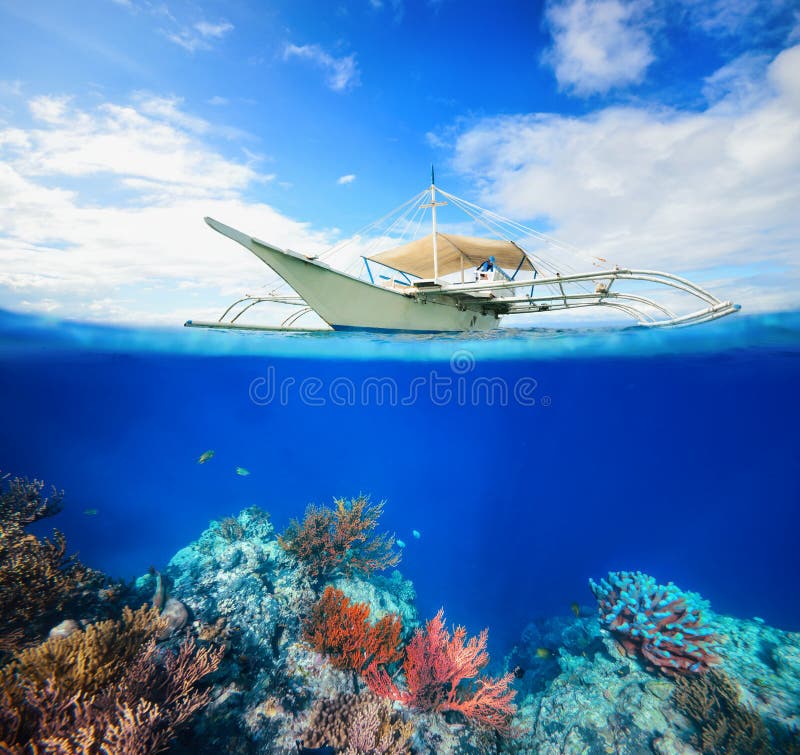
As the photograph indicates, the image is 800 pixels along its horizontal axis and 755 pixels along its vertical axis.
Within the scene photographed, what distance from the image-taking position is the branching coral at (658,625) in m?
5.72

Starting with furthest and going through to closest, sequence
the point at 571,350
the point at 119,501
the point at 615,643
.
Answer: the point at 119,501
the point at 571,350
the point at 615,643

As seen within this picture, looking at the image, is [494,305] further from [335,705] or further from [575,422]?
[575,422]

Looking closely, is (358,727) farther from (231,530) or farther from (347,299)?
(231,530)

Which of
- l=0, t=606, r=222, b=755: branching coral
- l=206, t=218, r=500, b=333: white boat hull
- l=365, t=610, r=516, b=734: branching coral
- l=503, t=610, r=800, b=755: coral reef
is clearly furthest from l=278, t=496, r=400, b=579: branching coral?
l=206, t=218, r=500, b=333: white boat hull

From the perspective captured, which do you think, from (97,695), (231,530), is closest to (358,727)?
(97,695)

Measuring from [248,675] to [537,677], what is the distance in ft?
22.4

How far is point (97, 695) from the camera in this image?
3008mm

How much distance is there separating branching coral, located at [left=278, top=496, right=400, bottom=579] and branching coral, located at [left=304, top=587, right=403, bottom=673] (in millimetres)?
1533

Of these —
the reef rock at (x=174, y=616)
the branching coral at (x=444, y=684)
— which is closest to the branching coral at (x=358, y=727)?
the branching coral at (x=444, y=684)

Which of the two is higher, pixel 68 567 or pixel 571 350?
pixel 571 350

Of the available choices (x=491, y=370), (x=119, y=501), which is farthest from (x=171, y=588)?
(x=119, y=501)

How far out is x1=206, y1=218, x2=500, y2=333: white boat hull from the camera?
436 centimetres

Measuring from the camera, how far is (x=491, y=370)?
23.1m

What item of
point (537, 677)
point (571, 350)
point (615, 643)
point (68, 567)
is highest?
point (571, 350)
